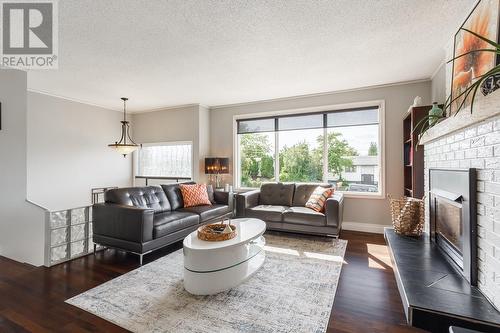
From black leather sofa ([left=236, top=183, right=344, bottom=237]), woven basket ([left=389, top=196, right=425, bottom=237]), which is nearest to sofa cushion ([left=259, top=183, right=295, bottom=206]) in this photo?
black leather sofa ([left=236, top=183, right=344, bottom=237])

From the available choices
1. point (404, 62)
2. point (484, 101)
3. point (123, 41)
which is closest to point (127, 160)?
point (123, 41)

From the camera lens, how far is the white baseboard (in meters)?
→ 4.15

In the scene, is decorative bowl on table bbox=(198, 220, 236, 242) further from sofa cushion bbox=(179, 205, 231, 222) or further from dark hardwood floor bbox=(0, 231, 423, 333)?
sofa cushion bbox=(179, 205, 231, 222)

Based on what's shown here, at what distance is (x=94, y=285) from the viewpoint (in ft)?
7.79

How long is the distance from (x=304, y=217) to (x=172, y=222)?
193 cm

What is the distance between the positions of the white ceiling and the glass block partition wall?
199 cm

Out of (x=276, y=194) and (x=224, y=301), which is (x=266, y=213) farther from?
(x=224, y=301)

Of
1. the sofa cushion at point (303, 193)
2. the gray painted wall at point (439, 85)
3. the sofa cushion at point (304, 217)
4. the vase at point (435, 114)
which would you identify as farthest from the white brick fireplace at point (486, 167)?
the sofa cushion at point (303, 193)

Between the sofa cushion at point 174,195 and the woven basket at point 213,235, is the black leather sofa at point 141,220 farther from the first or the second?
the woven basket at point 213,235

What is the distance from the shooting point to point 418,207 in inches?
109

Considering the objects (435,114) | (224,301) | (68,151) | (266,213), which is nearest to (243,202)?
(266,213)

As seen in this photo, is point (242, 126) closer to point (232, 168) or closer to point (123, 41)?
point (232, 168)

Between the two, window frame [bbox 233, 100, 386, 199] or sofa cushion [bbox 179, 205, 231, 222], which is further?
window frame [bbox 233, 100, 386, 199]

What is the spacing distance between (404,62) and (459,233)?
2319 millimetres
